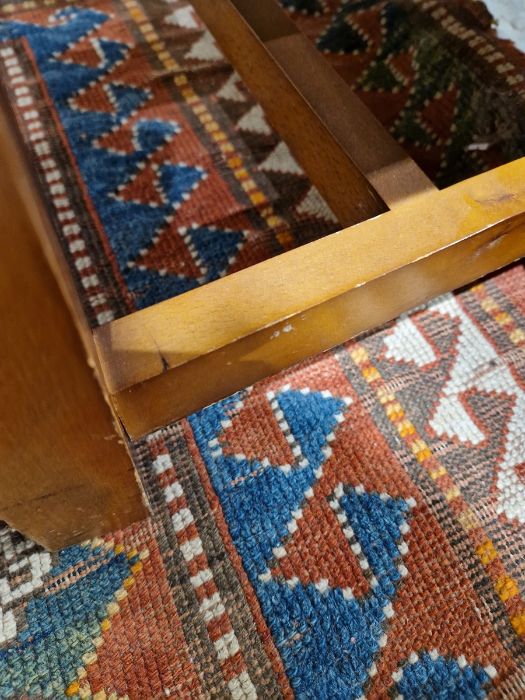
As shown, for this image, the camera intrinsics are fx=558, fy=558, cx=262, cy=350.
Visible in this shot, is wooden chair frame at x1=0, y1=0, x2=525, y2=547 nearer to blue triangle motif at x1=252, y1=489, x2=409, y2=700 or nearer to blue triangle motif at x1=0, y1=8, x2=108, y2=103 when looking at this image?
blue triangle motif at x1=252, y1=489, x2=409, y2=700

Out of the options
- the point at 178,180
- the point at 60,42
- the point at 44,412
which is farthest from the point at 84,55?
the point at 44,412

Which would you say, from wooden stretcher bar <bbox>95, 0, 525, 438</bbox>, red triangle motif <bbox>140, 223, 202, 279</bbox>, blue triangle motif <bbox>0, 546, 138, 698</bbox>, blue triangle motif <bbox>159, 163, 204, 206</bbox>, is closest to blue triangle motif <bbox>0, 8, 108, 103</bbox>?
blue triangle motif <bbox>159, 163, 204, 206</bbox>

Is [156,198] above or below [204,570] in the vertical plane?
above

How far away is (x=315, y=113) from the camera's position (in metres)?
0.67

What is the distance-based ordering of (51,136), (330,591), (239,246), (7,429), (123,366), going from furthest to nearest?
(51,136) → (239,246) → (330,591) → (123,366) → (7,429)

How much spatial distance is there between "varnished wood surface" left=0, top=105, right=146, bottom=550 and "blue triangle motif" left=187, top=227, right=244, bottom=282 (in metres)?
0.37

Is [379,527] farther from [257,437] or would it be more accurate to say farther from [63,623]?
[63,623]

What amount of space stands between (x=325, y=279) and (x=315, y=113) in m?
0.27

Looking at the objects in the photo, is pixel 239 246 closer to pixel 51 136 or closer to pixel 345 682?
pixel 51 136

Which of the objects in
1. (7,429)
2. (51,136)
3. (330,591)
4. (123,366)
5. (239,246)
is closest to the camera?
(7,429)

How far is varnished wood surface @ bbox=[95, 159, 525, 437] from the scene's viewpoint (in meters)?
0.48

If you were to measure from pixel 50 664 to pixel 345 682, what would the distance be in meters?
0.30

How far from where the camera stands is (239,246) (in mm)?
845

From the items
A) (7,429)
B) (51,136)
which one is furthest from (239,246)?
(7,429)
